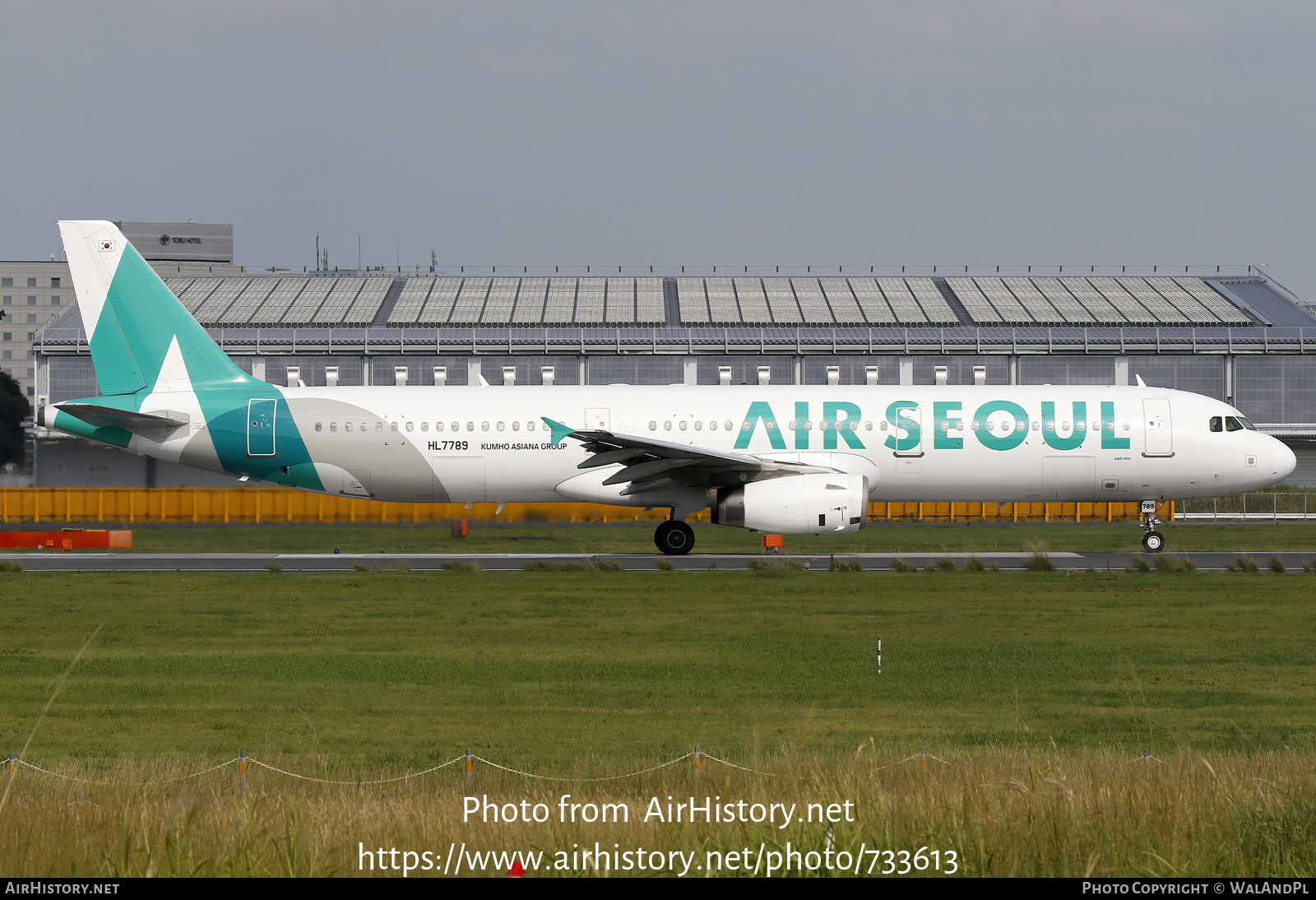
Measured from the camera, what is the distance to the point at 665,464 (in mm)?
31641

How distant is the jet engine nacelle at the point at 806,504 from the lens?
30.3 meters

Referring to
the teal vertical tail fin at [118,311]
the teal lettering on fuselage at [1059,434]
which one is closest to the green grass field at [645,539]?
the teal lettering on fuselage at [1059,434]

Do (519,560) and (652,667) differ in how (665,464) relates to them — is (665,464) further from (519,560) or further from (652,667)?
(652,667)

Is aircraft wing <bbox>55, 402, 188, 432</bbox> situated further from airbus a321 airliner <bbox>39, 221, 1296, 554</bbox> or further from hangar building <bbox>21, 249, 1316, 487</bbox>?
hangar building <bbox>21, 249, 1316, 487</bbox>

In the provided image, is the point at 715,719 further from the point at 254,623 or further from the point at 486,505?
the point at 486,505

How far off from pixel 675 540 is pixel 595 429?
3616 mm

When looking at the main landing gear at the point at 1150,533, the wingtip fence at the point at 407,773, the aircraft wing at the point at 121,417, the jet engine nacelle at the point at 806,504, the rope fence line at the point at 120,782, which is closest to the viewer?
the rope fence line at the point at 120,782

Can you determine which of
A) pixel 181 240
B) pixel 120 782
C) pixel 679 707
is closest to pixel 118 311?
pixel 679 707

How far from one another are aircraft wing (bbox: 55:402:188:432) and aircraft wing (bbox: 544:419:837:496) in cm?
973

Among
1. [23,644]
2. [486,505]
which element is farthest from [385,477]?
[23,644]

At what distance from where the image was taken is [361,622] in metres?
21.5

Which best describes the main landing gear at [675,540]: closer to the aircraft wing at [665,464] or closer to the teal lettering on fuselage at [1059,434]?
the aircraft wing at [665,464]

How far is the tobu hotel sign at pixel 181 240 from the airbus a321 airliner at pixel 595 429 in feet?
368

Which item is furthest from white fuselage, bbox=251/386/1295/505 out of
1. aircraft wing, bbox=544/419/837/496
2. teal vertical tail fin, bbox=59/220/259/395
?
teal vertical tail fin, bbox=59/220/259/395
